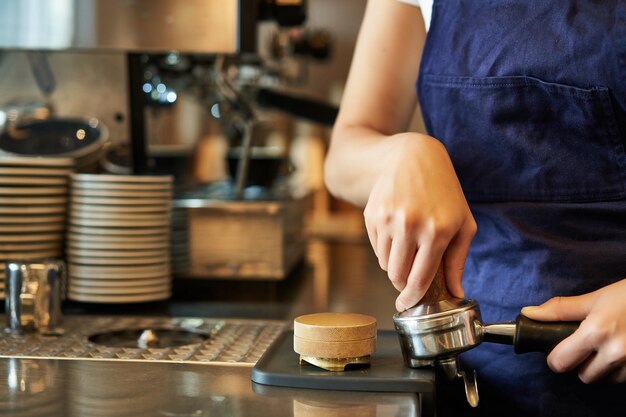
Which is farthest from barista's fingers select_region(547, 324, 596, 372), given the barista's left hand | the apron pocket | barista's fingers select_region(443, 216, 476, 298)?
the apron pocket

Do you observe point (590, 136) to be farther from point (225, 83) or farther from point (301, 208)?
point (301, 208)

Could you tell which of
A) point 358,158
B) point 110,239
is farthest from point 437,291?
point 110,239

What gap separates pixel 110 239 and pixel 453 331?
718 mm

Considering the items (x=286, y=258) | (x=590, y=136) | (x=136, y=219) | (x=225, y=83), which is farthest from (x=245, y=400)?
(x=225, y=83)

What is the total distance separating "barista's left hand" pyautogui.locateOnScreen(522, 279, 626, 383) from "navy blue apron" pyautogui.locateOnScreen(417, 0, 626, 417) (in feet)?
0.38

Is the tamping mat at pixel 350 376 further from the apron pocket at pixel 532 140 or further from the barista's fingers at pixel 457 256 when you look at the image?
the apron pocket at pixel 532 140

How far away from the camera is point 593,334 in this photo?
82cm

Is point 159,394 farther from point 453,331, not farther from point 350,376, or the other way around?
point 453,331

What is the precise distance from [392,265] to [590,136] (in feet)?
1.11

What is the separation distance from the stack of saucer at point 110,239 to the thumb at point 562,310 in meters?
0.73

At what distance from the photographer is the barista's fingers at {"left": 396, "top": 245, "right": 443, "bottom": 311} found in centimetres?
80

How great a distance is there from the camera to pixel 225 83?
1697mm

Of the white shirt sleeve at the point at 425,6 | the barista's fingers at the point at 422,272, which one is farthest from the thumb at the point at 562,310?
the white shirt sleeve at the point at 425,6

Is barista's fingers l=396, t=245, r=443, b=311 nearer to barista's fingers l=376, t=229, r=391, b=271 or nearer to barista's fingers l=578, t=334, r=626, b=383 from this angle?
barista's fingers l=376, t=229, r=391, b=271
